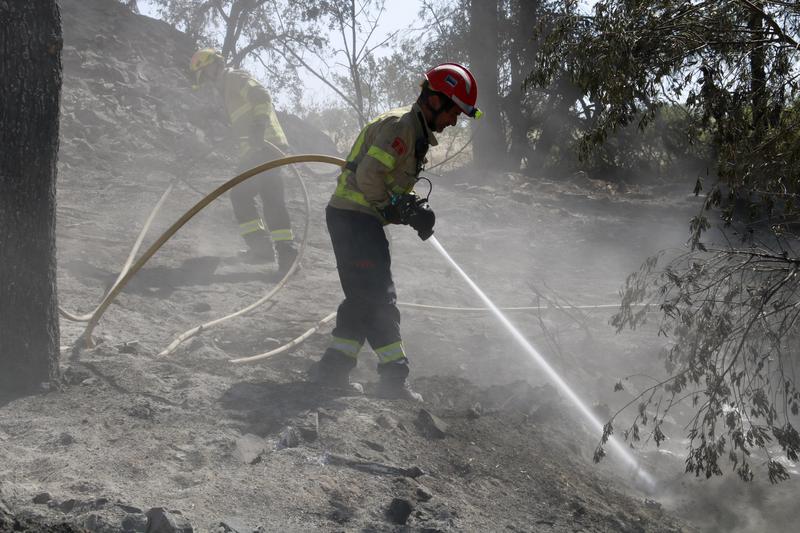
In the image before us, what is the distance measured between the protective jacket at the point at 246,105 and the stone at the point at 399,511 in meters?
5.29

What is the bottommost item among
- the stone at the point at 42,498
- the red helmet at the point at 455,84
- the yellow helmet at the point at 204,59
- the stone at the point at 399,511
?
the stone at the point at 399,511

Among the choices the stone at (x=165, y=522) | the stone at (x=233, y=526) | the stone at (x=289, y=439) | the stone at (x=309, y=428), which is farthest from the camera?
the stone at (x=309, y=428)

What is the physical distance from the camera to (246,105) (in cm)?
758

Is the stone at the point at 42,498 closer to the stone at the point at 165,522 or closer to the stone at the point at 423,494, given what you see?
the stone at the point at 165,522

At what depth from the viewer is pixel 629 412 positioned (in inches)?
221

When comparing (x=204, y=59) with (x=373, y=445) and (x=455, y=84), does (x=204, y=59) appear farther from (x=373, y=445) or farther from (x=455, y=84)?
(x=373, y=445)

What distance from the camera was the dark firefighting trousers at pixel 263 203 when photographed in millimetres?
7531

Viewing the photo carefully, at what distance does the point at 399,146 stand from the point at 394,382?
1544mm

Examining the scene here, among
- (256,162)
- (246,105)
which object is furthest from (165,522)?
(246,105)

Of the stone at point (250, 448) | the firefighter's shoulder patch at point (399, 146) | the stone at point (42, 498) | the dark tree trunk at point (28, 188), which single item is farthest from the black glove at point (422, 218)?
the stone at point (42, 498)

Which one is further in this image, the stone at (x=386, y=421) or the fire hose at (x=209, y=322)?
the fire hose at (x=209, y=322)

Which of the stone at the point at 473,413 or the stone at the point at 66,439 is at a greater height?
the stone at the point at 66,439

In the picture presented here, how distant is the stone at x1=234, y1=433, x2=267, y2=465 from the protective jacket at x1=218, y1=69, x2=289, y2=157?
462cm

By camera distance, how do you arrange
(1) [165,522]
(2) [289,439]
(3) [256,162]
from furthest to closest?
(3) [256,162] → (2) [289,439] → (1) [165,522]
